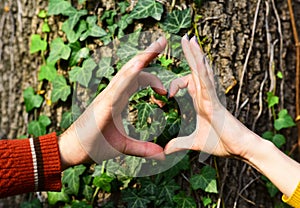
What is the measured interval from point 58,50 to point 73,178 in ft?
1.58

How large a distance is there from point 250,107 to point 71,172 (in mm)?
702

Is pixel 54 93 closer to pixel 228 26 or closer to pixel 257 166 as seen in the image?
pixel 228 26

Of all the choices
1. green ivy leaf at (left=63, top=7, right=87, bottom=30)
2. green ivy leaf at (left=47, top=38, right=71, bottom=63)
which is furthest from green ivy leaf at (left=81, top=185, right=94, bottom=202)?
green ivy leaf at (left=63, top=7, right=87, bottom=30)

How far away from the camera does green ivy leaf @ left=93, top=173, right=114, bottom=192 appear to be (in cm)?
210

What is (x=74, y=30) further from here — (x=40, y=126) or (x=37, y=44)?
→ (x=40, y=126)

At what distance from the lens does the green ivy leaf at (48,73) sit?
228 cm

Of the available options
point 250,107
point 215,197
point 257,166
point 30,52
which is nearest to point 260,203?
point 215,197

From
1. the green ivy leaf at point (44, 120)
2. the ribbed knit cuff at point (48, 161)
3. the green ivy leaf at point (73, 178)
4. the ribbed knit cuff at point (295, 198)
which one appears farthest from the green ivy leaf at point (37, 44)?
the ribbed knit cuff at point (295, 198)

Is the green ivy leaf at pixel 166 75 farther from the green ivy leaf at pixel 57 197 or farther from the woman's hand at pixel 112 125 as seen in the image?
the green ivy leaf at pixel 57 197

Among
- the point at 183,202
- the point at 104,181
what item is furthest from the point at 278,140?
the point at 104,181

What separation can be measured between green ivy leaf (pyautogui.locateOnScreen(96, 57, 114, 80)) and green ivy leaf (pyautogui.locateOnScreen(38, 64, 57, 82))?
259 mm

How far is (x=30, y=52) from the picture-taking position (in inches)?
94.0

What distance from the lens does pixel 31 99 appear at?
93.0 inches

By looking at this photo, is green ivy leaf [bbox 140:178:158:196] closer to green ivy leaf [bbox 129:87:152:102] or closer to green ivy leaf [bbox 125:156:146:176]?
green ivy leaf [bbox 125:156:146:176]
